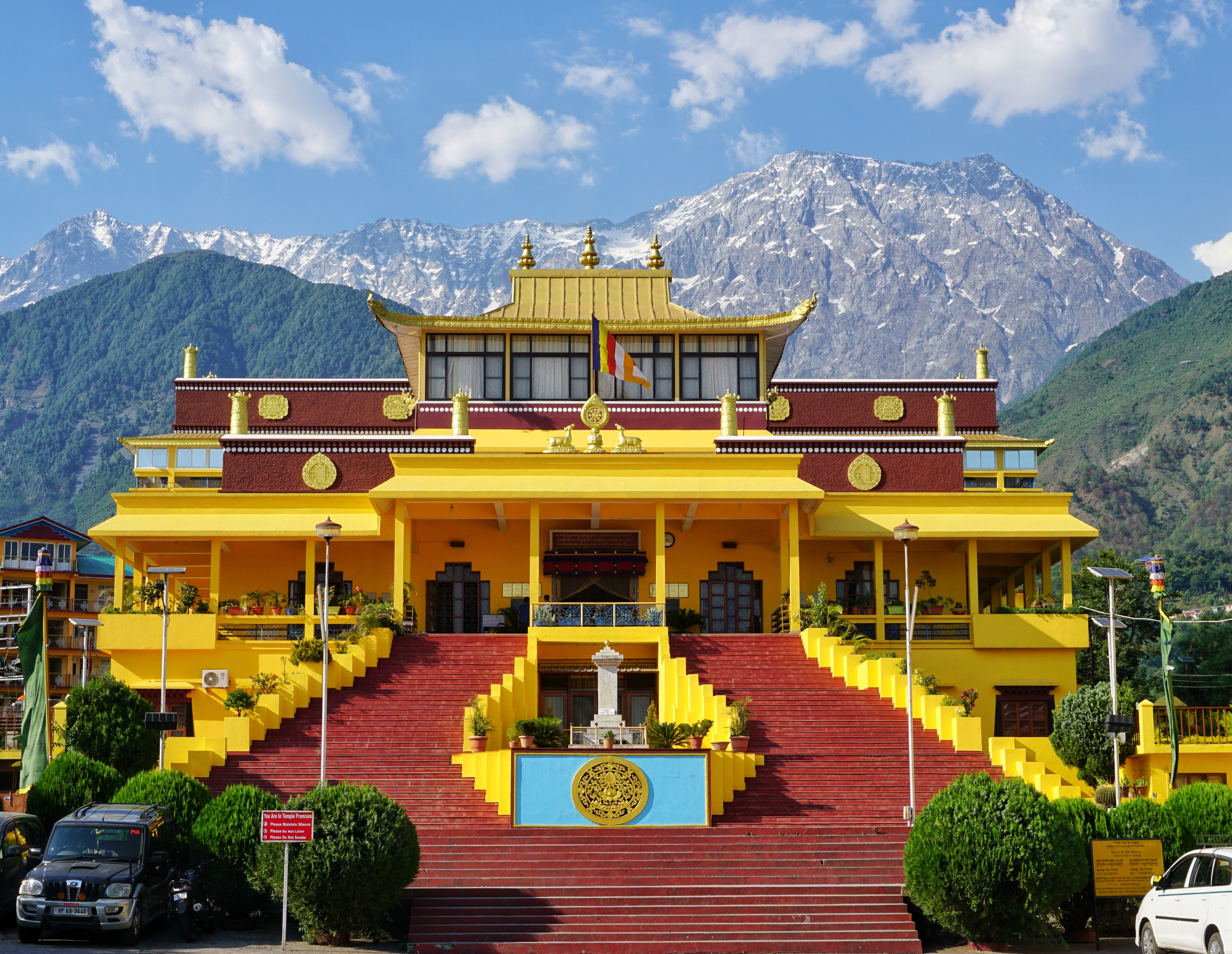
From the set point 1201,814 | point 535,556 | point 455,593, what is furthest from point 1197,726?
point 455,593

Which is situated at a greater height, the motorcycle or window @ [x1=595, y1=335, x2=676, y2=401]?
window @ [x1=595, y1=335, x2=676, y2=401]

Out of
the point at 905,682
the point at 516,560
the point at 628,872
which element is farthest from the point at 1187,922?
the point at 516,560

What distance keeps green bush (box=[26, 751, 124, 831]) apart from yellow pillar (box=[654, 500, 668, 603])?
12.1 m

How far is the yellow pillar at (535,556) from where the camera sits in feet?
100.0

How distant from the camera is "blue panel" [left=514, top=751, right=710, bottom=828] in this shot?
881 inches

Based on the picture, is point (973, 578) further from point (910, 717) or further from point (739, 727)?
point (910, 717)

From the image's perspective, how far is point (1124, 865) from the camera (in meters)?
19.9

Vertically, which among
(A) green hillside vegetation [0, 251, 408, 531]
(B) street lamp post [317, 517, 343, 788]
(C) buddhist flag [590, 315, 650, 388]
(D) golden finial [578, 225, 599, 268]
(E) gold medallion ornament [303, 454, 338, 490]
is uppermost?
(A) green hillside vegetation [0, 251, 408, 531]

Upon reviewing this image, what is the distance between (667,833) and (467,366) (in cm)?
1900

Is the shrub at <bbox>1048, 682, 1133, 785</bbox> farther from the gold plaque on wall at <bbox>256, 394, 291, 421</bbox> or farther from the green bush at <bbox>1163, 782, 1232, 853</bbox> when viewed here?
the gold plaque on wall at <bbox>256, 394, 291, 421</bbox>

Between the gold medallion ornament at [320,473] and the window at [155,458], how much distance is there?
12.4m

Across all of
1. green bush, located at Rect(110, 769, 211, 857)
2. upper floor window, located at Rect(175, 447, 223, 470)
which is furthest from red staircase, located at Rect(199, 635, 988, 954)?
upper floor window, located at Rect(175, 447, 223, 470)

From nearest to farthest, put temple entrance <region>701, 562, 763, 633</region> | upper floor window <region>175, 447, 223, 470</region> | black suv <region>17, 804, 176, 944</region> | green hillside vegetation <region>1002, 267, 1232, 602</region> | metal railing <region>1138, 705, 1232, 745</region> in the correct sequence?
black suv <region>17, 804, 176, 944</region>, metal railing <region>1138, 705, 1232, 745</region>, temple entrance <region>701, 562, 763, 633</region>, upper floor window <region>175, 447, 223, 470</region>, green hillside vegetation <region>1002, 267, 1232, 602</region>

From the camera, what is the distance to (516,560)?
35281 millimetres
